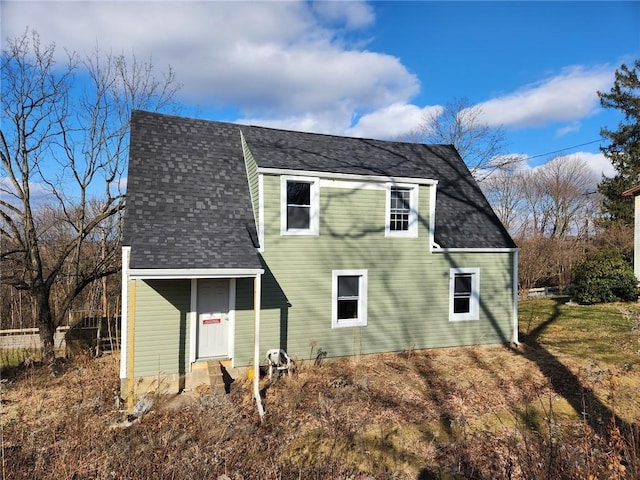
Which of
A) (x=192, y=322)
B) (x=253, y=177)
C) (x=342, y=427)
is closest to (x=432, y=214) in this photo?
(x=253, y=177)

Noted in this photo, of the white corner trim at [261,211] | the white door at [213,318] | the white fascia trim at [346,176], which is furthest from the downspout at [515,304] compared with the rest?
the white door at [213,318]

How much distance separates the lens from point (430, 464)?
6.14m

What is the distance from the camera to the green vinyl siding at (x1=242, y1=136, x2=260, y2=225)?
10.1m

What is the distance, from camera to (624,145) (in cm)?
2822

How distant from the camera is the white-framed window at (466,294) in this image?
12.1m

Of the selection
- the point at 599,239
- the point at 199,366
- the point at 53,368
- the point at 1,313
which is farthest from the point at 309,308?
the point at 599,239

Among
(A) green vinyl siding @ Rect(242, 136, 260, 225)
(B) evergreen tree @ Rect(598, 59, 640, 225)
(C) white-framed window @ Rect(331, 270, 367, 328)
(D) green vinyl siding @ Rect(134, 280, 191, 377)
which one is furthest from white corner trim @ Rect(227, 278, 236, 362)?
(B) evergreen tree @ Rect(598, 59, 640, 225)

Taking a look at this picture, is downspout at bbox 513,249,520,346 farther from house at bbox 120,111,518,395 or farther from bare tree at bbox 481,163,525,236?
bare tree at bbox 481,163,525,236

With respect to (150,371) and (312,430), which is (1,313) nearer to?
(150,371)

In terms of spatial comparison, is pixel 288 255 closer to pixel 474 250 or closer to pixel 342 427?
pixel 342 427

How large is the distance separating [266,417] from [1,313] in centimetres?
1544

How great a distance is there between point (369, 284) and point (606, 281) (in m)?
14.6

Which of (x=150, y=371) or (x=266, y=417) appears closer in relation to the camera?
(x=266, y=417)

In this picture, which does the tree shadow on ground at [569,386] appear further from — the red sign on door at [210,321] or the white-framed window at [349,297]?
the red sign on door at [210,321]
